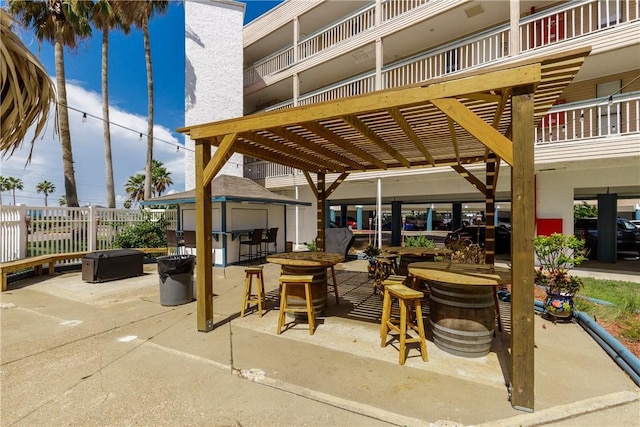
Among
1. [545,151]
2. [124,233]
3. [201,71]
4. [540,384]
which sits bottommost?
[540,384]

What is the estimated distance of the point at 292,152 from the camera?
17.9 ft

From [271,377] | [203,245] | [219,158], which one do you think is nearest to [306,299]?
[271,377]

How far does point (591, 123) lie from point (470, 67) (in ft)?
11.7

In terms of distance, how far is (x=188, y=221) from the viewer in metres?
10.6

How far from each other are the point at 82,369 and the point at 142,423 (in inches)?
56.8

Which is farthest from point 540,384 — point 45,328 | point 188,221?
point 188,221

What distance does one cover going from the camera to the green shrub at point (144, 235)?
10.4 metres

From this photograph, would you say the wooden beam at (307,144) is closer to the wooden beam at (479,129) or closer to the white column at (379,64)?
the wooden beam at (479,129)

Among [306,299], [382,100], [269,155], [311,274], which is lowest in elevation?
[306,299]

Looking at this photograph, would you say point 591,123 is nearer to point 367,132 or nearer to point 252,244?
point 367,132

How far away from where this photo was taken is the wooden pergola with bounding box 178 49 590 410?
259 centimetres

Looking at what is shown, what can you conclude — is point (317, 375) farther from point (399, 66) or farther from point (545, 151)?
point (399, 66)

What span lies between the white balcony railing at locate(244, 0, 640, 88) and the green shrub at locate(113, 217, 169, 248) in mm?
9060

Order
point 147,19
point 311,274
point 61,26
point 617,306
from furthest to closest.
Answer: point 147,19
point 61,26
point 617,306
point 311,274
